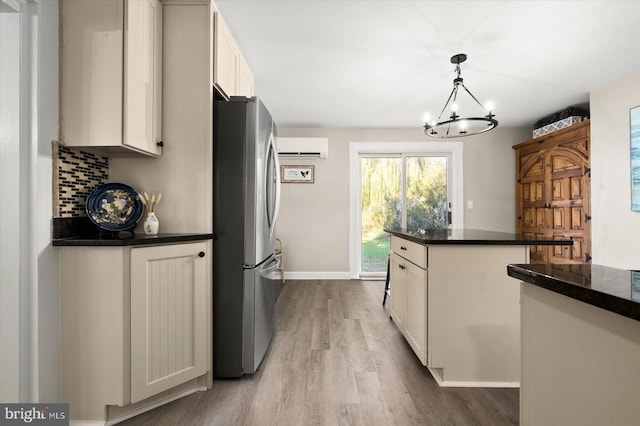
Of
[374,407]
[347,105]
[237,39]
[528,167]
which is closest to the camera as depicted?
[374,407]

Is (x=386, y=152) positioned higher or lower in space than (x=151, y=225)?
higher

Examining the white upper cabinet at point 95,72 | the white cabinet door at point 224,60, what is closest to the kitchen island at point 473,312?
the white cabinet door at point 224,60

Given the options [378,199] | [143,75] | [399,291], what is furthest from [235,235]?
[378,199]

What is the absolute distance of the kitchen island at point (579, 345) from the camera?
0.52 m

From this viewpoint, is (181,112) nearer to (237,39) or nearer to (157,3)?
(157,3)

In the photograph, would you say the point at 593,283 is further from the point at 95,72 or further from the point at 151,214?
the point at 95,72

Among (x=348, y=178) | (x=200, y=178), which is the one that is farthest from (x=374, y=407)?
(x=348, y=178)

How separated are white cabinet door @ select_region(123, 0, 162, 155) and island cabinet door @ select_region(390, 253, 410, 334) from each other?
1880 mm

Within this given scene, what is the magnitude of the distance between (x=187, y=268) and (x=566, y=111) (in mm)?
4777

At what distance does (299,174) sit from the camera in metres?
4.71

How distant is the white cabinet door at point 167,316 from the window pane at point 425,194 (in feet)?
12.5

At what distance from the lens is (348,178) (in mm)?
4734

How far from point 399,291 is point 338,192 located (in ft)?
8.29

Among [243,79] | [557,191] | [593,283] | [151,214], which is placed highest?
[243,79]
